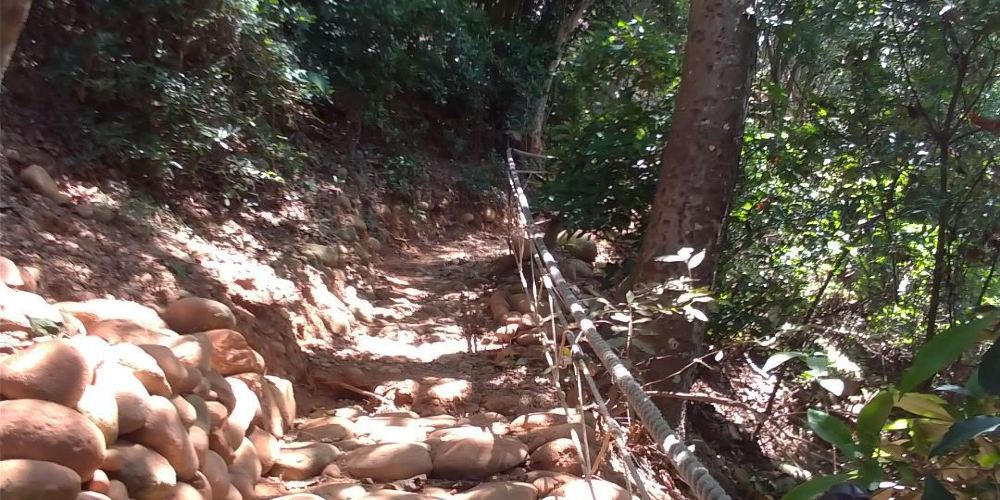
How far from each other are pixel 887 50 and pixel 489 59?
6356 mm

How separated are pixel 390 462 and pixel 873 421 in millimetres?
1703

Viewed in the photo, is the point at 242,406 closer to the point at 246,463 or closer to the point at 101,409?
the point at 246,463

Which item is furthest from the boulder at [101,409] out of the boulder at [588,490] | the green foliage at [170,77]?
the green foliage at [170,77]

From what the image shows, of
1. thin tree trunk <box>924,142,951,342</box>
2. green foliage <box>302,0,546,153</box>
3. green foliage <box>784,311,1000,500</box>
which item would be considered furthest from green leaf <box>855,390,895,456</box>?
green foliage <box>302,0,546,153</box>

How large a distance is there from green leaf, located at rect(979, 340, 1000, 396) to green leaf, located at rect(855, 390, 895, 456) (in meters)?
0.22

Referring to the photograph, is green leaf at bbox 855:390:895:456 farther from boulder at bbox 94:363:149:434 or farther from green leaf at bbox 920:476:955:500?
boulder at bbox 94:363:149:434

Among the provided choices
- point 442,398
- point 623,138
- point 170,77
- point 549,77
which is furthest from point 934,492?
point 549,77

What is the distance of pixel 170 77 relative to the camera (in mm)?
4355

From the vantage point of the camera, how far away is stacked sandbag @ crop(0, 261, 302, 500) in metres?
1.64

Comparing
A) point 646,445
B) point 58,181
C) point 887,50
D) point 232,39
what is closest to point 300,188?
point 232,39

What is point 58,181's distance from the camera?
379 cm

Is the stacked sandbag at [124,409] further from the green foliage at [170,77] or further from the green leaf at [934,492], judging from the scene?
the green foliage at [170,77]

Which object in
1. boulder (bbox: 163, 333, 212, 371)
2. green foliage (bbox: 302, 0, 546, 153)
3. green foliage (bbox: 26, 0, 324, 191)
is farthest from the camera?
green foliage (bbox: 302, 0, 546, 153)

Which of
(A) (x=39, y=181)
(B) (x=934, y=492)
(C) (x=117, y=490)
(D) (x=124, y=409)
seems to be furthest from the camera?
(A) (x=39, y=181)
